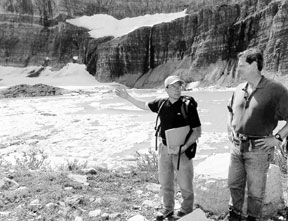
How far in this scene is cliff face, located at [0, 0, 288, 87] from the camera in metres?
68.6

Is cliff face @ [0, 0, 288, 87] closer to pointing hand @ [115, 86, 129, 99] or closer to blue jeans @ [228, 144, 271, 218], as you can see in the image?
pointing hand @ [115, 86, 129, 99]

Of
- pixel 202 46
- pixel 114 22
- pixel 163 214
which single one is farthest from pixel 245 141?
pixel 114 22

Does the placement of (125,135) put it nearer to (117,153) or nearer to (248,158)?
(117,153)

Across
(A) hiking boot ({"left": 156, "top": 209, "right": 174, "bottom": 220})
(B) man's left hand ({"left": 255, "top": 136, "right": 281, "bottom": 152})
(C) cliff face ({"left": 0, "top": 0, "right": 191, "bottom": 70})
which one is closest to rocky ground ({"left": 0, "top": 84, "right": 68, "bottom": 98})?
(C) cliff face ({"left": 0, "top": 0, "right": 191, "bottom": 70})

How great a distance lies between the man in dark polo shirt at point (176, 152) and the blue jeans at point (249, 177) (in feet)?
1.65

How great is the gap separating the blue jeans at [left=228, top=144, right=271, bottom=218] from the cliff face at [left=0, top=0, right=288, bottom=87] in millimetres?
58964

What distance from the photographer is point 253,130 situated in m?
4.02

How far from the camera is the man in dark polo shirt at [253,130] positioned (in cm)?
396

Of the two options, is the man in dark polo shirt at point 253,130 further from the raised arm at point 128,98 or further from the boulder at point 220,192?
the raised arm at point 128,98

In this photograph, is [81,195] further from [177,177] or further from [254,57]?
[254,57]

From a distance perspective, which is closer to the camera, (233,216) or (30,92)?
(233,216)

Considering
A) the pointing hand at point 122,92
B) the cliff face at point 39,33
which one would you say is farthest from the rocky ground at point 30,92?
the pointing hand at point 122,92

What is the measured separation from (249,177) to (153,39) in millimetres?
85157

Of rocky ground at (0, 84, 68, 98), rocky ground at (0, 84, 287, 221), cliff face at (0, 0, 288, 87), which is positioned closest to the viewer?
rocky ground at (0, 84, 287, 221)
